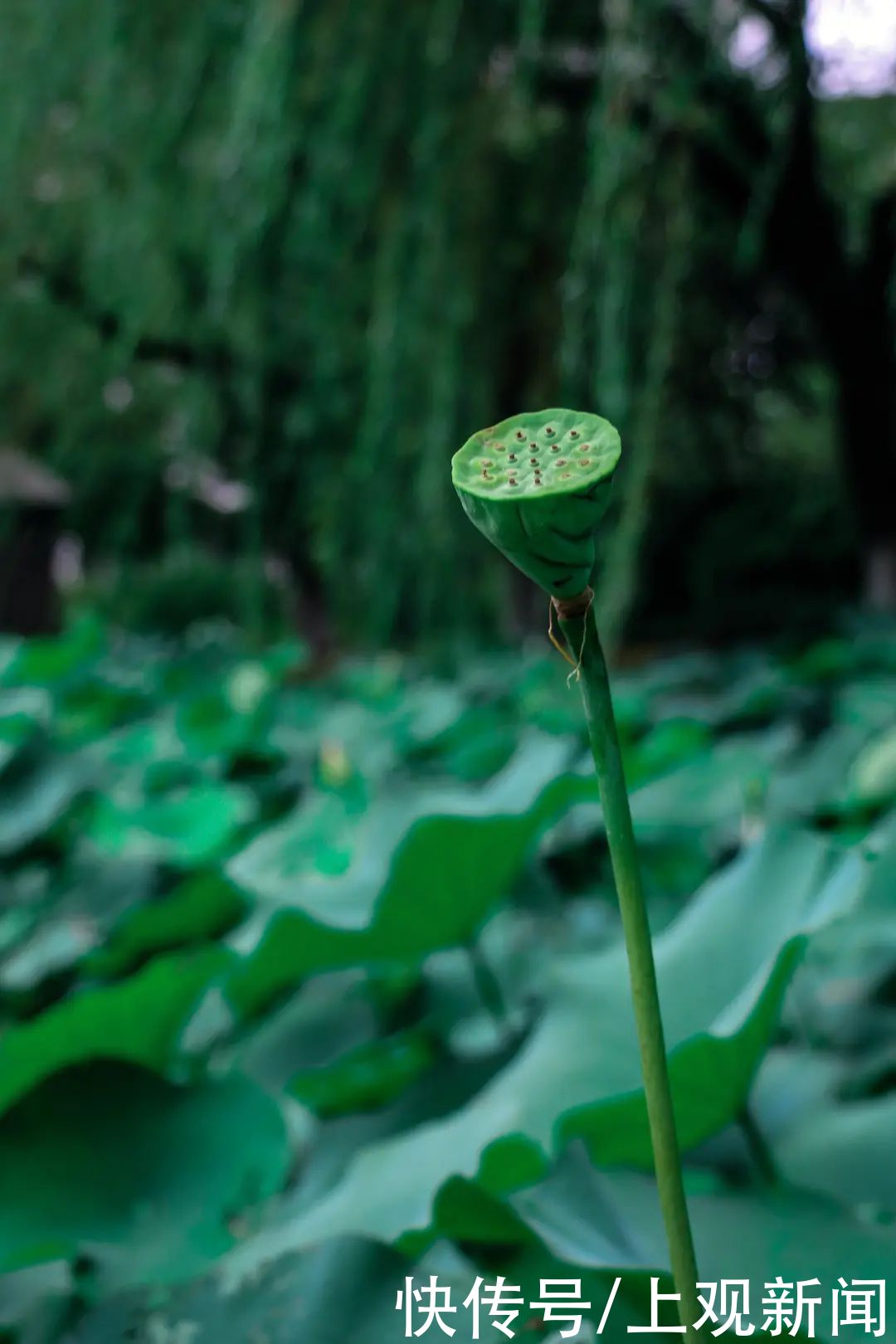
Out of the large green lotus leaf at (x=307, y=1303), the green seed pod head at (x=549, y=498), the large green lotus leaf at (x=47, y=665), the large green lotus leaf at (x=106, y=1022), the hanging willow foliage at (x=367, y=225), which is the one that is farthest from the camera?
the large green lotus leaf at (x=47, y=665)

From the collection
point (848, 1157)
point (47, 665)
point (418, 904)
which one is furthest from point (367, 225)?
point (848, 1157)

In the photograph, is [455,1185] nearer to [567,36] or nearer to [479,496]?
[479,496]

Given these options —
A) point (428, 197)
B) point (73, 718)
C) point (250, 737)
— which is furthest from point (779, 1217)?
point (73, 718)

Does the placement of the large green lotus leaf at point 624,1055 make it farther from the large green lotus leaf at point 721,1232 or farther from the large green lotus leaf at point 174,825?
the large green lotus leaf at point 174,825

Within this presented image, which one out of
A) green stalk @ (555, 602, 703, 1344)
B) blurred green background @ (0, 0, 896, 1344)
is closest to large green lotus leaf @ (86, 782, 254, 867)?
blurred green background @ (0, 0, 896, 1344)

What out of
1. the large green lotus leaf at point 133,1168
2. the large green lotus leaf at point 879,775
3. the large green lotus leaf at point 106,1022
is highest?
the large green lotus leaf at point 879,775

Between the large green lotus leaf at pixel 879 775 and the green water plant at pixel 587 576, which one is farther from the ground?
the green water plant at pixel 587 576

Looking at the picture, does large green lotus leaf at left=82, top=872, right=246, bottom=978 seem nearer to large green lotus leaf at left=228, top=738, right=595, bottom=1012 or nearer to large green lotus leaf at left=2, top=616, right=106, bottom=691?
large green lotus leaf at left=228, top=738, right=595, bottom=1012

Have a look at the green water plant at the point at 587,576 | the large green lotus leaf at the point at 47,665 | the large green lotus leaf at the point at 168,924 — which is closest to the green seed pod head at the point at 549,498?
the green water plant at the point at 587,576
